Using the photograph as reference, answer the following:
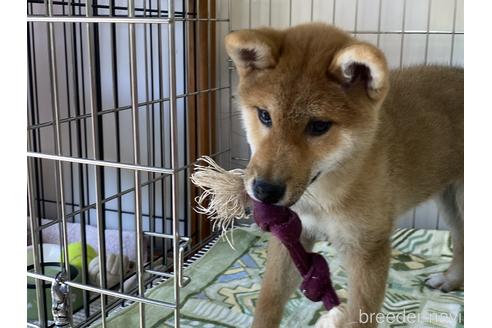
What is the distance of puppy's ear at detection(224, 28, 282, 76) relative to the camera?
3.52ft

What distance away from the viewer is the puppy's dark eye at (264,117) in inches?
43.4

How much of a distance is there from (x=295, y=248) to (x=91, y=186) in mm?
1382

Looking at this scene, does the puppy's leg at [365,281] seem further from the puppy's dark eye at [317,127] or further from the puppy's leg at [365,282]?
the puppy's dark eye at [317,127]

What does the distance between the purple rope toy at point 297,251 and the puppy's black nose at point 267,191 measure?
0.13 ft

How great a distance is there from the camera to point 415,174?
4.78 feet

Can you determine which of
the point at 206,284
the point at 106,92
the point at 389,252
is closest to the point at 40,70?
the point at 106,92

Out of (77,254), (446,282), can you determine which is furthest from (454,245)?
(77,254)

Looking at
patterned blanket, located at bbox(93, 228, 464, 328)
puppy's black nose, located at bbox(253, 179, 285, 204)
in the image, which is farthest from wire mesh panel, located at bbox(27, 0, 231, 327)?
puppy's black nose, located at bbox(253, 179, 285, 204)

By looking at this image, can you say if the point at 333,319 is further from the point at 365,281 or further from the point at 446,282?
the point at 446,282

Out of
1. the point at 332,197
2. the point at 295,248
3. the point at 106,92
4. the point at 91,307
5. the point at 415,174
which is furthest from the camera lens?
the point at 106,92

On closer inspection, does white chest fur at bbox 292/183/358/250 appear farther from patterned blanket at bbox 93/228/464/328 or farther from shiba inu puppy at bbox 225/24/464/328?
patterned blanket at bbox 93/228/464/328

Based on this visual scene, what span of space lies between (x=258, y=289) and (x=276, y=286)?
12.0 inches

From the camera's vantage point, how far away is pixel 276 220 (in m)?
1.03

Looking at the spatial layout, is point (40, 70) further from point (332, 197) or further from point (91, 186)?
point (332, 197)
